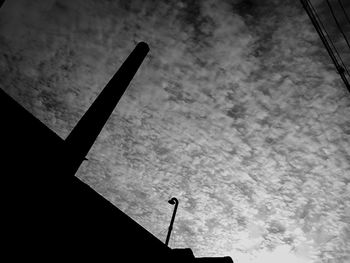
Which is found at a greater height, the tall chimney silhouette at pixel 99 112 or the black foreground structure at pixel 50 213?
the tall chimney silhouette at pixel 99 112

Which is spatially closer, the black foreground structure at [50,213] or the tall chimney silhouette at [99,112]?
the black foreground structure at [50,213]

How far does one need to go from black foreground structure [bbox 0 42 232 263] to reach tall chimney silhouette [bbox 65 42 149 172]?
137 cm

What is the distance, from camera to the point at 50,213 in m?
4.97

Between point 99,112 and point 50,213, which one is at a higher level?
point 99,112

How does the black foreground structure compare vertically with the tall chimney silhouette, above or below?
below

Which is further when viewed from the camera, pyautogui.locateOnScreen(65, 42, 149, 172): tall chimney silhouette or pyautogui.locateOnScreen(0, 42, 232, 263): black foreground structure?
pyautogui.locateOnScreen(65, 42, 149, 172): tall chimney silhouette

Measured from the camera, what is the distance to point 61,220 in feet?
16.6

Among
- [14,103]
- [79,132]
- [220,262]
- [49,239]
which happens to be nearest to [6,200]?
[49,239]

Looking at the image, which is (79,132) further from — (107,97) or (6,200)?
(6,200)

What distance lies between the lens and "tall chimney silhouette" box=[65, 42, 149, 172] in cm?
732

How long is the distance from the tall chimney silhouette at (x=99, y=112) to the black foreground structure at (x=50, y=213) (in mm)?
1374

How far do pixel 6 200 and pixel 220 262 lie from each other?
439 centimetres

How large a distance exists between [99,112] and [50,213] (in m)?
4.50

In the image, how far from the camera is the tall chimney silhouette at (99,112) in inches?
288
